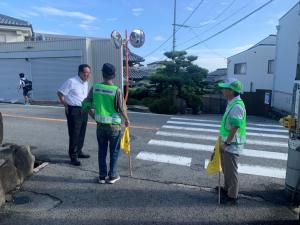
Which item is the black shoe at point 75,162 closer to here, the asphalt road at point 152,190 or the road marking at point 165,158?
the asphalt road at point 152,190

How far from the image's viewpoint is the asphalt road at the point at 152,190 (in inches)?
140

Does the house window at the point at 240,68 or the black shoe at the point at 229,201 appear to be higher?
the house window at the point at 240,68

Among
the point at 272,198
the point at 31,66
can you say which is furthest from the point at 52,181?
the point at 31,66

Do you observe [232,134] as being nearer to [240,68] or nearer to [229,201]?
[229,201]

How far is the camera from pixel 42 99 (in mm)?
18531

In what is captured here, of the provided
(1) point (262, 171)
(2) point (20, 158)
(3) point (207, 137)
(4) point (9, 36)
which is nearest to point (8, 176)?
(2) point (20, 158)

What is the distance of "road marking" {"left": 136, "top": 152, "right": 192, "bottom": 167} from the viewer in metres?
5.86

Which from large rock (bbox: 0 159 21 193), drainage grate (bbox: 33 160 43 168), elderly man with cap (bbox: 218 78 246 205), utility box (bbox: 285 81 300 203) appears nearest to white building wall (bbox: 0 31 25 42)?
drainage grate (bbox: 33 160 43 168)

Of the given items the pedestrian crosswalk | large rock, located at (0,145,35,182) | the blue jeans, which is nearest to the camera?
the blue jeans

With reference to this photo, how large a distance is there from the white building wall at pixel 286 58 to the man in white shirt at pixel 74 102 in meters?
11.9

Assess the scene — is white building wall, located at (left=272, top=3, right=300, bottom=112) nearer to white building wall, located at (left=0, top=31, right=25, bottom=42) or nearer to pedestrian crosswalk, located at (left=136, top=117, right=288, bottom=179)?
pedestrian crosswalk, located at (left=136, top=117, right=288, bottom=179)

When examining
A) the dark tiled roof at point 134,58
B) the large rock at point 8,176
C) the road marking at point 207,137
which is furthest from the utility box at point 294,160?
the dark tiled roof at point 134,58

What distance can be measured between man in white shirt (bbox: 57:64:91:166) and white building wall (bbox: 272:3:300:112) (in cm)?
1191

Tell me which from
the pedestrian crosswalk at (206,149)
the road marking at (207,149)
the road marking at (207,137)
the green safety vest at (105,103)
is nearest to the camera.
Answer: the green safety vest at (105,103)
